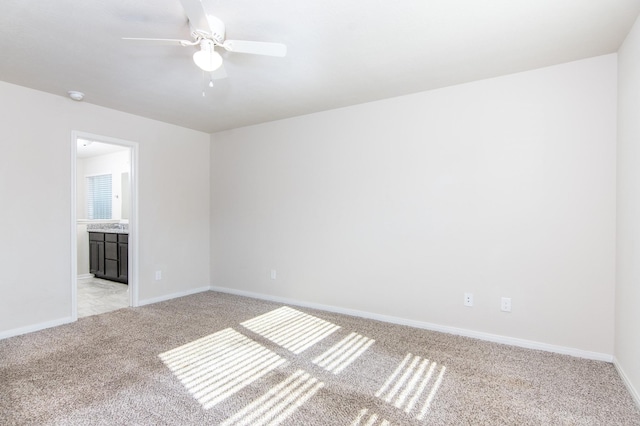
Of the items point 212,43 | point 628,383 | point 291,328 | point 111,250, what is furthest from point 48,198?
point 628,383

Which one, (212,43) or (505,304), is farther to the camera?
(505,304)

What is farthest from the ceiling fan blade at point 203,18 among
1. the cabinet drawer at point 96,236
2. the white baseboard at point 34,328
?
the cabinet drawer at point 96,236

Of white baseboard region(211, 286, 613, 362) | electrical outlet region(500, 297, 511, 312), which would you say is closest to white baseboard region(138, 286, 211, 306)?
white baseboard region(211, 286, 613, 362)

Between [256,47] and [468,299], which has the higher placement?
[256,47]

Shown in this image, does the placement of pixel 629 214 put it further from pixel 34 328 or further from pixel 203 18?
pixel 34 328

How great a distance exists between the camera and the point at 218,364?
235cm

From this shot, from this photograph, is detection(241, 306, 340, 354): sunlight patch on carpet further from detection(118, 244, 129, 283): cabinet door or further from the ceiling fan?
detection(118, 244, 129, 283): cabinet door

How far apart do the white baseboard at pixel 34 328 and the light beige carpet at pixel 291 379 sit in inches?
4.1

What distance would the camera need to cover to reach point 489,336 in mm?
2787

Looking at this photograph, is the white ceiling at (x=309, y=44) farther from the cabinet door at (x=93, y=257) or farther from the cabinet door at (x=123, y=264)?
the cabinet door at (x=93, y=257)

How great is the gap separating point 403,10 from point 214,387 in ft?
8.10

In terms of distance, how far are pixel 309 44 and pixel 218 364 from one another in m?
2.29

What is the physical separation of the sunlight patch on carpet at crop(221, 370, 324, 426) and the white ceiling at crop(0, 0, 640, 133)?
7.19 ft

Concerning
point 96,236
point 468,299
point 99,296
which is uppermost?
point 96,236
